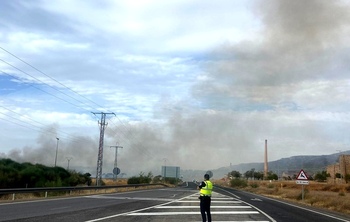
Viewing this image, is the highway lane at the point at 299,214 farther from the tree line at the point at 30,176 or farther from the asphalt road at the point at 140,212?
the tree line at the point at 30,176

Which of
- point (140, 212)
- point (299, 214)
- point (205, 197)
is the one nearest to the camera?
point (205, 197)

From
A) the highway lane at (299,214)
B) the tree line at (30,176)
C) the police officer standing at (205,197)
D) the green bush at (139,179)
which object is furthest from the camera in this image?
the green bush at (139,179)

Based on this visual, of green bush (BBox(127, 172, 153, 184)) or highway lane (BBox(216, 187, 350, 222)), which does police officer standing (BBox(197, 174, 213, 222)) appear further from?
green bush (BBox(127, 172, 153, 184))

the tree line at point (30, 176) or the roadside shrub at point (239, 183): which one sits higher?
the tree line at point (30, 176)

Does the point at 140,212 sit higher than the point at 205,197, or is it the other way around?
the point at 205,197

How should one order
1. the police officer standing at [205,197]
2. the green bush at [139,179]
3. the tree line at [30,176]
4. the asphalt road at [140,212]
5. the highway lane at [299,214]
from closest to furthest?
the police officer standing at [205,197] < the asphalt road at [140,212] < the highway lane at [299,214] < the tree line at [30,176] < the green bush at [139,179]

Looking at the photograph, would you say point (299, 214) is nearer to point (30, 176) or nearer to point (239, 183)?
point (30, 176)

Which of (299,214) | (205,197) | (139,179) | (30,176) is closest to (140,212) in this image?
(205,197)

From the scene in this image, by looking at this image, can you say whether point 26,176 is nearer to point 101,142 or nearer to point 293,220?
point 101,142

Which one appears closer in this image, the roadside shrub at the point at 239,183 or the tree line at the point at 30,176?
the tree line at the point at 30,176

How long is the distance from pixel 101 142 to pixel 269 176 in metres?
106

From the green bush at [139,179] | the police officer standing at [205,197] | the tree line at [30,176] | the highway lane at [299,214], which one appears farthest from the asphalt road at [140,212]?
the green bush at [139,179]

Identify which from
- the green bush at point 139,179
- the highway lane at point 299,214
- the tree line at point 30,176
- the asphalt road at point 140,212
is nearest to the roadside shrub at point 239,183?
the green bush at point 139,179

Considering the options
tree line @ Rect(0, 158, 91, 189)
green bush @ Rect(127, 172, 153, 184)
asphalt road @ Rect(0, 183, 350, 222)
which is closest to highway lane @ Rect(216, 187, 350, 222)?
asphalt road @ Rect(0, 183, 350, 222)
